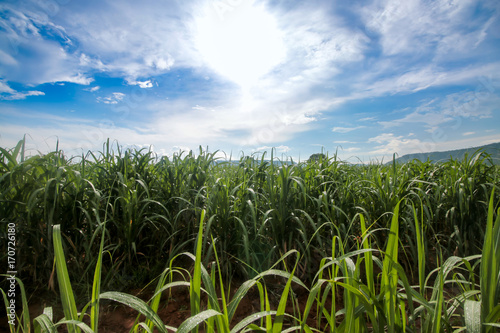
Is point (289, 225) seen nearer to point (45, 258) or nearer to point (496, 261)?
point (496, 261)

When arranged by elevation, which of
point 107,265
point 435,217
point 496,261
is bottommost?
point 107,265

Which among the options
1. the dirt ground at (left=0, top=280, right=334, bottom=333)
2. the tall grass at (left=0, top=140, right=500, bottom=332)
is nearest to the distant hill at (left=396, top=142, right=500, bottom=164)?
the tall grass at (left=0, top=140, right=500, bottom=332)

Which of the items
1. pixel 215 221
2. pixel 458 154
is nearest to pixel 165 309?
pixel 215 221

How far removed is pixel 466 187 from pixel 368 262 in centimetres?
229

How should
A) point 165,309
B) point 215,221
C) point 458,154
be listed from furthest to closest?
point 458,154, point 215,221, point 165,309

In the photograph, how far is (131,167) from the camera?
244 centimetres

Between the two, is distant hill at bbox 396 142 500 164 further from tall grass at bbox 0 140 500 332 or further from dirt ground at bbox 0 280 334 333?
dirt ground at bbox 0 280 334 333

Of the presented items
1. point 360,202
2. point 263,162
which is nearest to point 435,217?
point 360,202

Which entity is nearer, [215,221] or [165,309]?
[165,309]

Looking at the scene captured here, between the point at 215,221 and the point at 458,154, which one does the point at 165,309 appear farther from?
the point at 458,154

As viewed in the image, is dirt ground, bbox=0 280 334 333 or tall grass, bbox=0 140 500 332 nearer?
dirt ground, bbox=0 280 334 333

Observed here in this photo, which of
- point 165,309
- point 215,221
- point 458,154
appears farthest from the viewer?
point 458,154

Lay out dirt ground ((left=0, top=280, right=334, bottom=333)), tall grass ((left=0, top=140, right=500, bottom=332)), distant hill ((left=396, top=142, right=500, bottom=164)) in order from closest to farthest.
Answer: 1. dirt ground ((left=0, top=280, right=334, bottom=333))
2. tall grass ((left=0, top=140, right=500, bottom=332))
3. distant hill ((left=396, top=142, right=500, bottom=164))

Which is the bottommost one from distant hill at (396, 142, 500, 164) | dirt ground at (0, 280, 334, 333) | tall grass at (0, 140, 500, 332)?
dirt ground at (0, 280, 334, 333)
